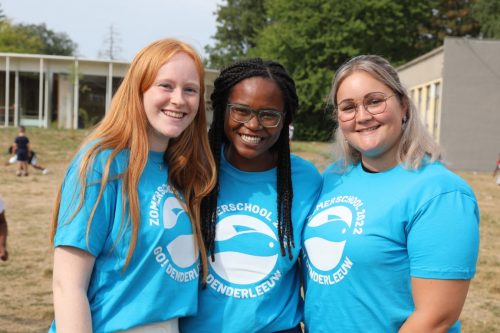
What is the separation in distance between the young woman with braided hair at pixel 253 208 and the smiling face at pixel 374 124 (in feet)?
1.20

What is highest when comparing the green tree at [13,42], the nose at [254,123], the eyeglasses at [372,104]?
the green tree at [13,42]

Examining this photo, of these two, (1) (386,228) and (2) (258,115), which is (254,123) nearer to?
(2) (258,115)

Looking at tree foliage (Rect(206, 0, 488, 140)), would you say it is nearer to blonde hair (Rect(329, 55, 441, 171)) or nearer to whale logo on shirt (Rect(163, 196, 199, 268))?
blonde hair (Rect(329, 55, 441, 171))

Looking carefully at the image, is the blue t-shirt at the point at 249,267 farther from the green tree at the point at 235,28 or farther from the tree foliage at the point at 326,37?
the green tree at the point at 235,28

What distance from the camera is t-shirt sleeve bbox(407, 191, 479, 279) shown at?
6.66 ft

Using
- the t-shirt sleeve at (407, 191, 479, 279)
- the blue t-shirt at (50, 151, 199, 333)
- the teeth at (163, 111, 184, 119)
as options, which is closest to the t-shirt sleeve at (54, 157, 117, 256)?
the blue t-shirt at (50, 151, 199, 333)

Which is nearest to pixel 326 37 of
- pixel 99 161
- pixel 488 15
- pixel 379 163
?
pixel 488 15

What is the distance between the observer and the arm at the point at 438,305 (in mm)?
2055

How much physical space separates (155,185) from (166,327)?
1.86 feet

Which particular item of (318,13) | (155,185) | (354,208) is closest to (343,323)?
(354,208)

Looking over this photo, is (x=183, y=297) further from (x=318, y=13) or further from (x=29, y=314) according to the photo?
(x=318, y=13)

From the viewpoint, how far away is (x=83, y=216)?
197cm

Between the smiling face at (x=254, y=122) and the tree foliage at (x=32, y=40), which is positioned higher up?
the tree foliage at (x=32, y=40)

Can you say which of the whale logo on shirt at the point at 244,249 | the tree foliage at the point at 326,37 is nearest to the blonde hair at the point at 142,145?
the whale logo on shirt at the point at 244,249
